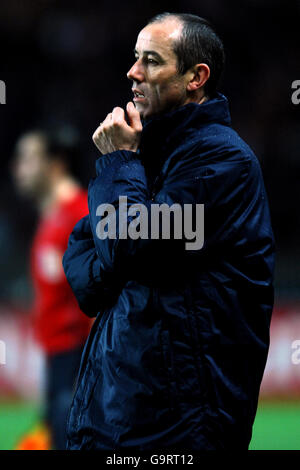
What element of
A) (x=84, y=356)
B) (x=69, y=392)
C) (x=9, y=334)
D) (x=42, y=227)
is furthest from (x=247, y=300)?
(x=9, y=334)

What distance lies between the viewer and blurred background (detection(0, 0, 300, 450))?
760cm

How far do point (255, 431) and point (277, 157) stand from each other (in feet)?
11.7

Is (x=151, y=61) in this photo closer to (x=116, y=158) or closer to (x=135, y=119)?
(x=135, y=119)

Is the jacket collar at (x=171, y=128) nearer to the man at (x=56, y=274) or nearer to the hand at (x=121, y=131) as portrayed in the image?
the hand at (x=121, y=131)

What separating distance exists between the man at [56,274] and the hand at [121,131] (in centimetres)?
230

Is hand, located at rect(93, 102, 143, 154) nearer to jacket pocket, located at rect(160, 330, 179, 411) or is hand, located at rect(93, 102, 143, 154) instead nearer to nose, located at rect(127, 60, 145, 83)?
nose, located at rect(127, 60, 145, 83)

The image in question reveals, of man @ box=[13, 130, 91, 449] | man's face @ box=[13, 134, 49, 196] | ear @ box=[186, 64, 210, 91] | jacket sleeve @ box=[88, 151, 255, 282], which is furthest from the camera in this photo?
man's face @ box=[13, 134, 49, 196]

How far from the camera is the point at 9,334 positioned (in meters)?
6.14

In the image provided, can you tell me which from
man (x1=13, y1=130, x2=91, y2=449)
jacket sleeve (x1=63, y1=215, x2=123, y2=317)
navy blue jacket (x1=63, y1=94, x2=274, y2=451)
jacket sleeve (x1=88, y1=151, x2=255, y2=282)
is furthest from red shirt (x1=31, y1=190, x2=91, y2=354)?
jacket sleeve (x1=88, y1=151, x2=255, y2=282)

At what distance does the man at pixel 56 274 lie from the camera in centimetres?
404

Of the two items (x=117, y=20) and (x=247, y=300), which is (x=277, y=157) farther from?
(x=247, y=300)

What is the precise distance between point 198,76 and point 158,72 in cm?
11

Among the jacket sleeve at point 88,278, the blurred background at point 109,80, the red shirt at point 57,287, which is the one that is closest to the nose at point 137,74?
the jacket sleeve at point 88,278

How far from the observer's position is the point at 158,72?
1949 mm
